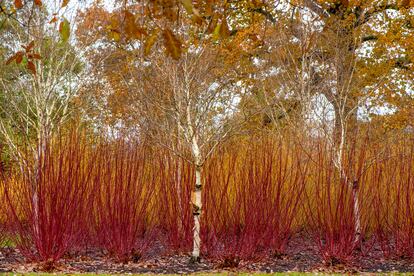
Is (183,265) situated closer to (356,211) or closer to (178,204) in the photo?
(178,204)

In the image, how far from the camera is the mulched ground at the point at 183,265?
6922 millimetres

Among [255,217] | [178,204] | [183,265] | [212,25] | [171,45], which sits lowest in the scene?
[183,265]

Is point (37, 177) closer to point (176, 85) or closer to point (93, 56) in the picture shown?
point (176, 85)

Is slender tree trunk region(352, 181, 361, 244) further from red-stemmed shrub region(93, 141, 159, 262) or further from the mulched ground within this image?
red-stemmed shrub region(93, 141, 159, 262)

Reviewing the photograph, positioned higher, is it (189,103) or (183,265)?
(189,103)

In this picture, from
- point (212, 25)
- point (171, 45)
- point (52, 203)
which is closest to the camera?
point (171, 45)

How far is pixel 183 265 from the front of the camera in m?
7.12

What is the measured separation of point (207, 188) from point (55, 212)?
2071 mm

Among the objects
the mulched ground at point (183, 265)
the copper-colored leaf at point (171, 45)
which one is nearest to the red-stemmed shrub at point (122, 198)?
the mulched ground at point (183, 265)

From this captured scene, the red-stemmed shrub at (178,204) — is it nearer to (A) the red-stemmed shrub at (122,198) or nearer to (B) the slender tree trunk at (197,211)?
(A) the red-stemmed shrub at (122,198)

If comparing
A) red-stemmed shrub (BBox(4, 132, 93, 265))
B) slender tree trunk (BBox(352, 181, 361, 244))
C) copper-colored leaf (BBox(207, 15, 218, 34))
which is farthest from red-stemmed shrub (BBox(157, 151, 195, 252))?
copper-colored leaf (BBox(207, 15, 218, 34))

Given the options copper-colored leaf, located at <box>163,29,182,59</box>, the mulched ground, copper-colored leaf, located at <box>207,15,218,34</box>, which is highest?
copper-colored leaf, located at <box>207,15,218,34</box>

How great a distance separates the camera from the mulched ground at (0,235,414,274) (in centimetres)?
692

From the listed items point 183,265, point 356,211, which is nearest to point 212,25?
point 183,265
